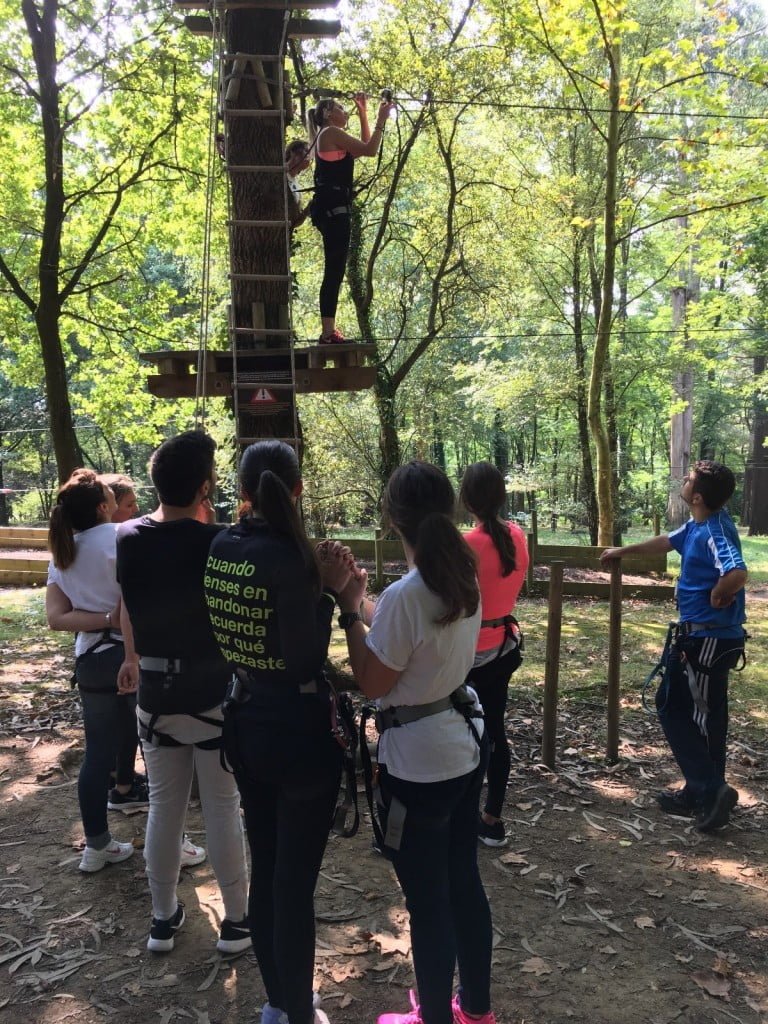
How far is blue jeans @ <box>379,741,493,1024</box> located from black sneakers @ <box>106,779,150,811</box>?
2.58m

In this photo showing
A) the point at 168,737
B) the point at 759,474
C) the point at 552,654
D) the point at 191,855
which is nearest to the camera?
the point at 168,737

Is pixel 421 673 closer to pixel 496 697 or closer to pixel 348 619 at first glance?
pixel 348 619

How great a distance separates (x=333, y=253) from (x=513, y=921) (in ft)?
14.1

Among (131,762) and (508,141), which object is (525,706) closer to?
(131,762)

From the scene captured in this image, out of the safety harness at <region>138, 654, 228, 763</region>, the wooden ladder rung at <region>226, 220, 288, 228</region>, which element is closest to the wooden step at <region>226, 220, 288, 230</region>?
the wooden ladder rung at <region>226, 220, 288, 228</region>

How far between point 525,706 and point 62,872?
159 inches

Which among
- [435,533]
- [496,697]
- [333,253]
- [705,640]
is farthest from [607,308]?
[435,533]

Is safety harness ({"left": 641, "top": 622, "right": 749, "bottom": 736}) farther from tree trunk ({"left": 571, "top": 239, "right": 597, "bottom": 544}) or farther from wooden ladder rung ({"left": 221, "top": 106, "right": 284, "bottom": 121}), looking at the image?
tree trunk ({"left": 571, "top": 239, "right": 597, "bottom": 544})

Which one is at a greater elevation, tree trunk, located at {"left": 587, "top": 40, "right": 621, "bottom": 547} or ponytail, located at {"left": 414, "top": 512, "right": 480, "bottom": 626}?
tree trunk, located at {"left": 587, "top": 40, "right": 621, "bottom": 547}

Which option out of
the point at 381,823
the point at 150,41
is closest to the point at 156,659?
the point at 381,823

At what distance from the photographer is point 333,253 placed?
5.05 metres

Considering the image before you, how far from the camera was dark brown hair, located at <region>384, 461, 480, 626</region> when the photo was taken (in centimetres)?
204

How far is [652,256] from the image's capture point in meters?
21.3

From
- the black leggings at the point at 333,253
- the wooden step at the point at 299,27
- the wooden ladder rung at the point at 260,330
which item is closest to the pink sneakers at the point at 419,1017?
the wooden ladder rung at the point at 260,330
